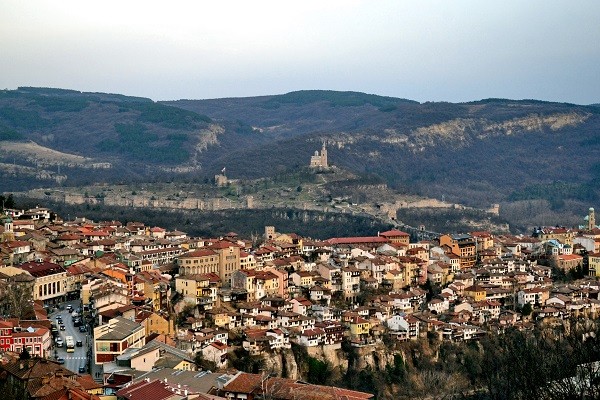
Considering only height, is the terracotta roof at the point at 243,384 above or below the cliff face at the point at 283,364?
above

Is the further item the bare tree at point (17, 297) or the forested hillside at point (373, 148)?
the forested hillside at point (373, 148)

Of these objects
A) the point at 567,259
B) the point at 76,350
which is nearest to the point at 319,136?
the point at 567,259

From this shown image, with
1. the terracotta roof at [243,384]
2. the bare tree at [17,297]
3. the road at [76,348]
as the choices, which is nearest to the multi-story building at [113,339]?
the road at [76,348]

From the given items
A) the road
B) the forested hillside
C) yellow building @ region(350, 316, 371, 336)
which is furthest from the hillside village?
the forested hillside

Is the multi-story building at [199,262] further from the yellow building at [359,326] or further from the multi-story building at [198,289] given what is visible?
the yellow building at [359,326]

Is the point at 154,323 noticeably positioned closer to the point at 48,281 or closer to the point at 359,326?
the point at 48,281

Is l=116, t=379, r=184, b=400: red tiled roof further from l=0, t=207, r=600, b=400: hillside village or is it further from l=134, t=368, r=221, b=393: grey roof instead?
l=134, t=368, r=221, b=393: grey roof

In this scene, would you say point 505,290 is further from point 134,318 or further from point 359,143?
point 359,143
